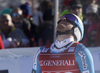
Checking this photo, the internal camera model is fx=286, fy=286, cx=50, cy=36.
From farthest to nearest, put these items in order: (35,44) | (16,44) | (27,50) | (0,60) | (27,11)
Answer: (27,11), (35,44), (16,44), (27,50), (0,60)

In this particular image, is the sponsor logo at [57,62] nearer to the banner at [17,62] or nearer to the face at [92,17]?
the banner at [17,62]

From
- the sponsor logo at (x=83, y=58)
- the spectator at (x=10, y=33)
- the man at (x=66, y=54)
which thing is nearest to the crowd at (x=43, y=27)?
the spectator at (x=10, y=33)

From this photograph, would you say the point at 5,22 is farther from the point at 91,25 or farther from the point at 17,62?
the point at 17,62

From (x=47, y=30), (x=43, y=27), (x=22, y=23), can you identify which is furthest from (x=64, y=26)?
(x=22, y=23)

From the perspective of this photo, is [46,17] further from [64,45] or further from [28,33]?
[64,45]

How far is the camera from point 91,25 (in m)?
5.59

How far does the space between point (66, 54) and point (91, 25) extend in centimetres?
303

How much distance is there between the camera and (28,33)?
6438 millimetres

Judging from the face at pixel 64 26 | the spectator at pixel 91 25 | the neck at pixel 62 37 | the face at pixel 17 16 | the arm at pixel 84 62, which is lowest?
the arm at pixel 84 62

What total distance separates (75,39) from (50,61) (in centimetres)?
32

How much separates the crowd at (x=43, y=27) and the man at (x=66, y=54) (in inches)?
103

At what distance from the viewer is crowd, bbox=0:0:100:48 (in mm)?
5523

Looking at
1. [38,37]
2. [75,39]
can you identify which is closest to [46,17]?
[38,37]

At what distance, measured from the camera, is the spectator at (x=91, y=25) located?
5492 mm
